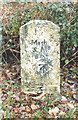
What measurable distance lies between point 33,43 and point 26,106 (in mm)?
952

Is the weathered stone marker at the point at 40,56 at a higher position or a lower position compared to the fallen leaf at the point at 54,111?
higher

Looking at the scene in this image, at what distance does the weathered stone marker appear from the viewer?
210cm

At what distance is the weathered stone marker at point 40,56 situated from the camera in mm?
2098

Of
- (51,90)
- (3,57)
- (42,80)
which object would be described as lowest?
(51,90)

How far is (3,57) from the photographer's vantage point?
3.29m

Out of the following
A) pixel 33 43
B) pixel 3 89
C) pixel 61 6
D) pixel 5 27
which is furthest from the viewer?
pixel 5 27

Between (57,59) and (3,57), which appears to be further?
(3,57)

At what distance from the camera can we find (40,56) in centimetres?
217

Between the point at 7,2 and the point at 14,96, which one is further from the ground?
the point at 7,2

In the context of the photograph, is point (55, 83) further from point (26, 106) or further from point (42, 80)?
point (26, 106)

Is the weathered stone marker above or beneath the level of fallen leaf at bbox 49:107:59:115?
above

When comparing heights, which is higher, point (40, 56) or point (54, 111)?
point (40, 56)

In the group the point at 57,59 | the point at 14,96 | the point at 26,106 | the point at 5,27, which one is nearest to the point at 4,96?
the point at 14,96

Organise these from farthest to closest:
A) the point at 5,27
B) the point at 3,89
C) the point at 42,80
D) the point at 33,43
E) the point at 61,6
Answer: the point at 5,27 < the point at 61,6 < the point at 3,89 < the point at 42,80 < the point at 33,43
